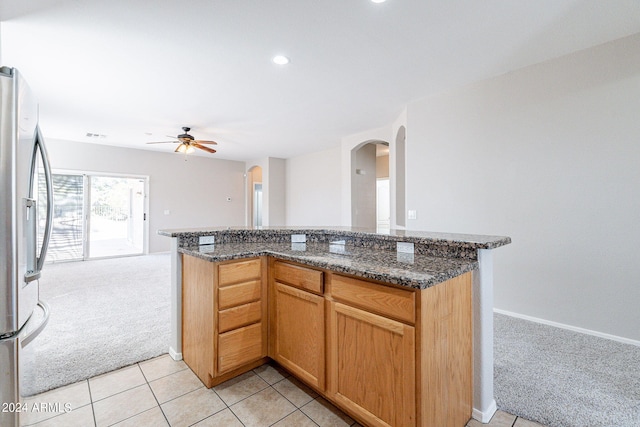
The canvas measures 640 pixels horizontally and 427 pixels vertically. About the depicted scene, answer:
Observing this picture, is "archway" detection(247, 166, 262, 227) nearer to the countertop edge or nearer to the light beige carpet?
the light beige carpet

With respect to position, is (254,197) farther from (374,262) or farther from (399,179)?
(374,262)

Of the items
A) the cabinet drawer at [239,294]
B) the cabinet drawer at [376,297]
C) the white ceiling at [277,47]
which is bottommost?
the cabinet drawer at [239,294]

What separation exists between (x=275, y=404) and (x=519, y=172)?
3.04 metres

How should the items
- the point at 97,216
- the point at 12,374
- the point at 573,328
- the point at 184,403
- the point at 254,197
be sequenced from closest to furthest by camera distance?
the point at 12,374, the point at 184,403, the point at 573,328, the point at 97,216, the point at 254,197

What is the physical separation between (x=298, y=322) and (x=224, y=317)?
0.48m

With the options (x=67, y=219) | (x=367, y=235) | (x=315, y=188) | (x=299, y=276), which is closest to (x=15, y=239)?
(x=299, y=276)

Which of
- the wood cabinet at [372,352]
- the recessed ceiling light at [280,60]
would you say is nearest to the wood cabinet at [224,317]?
Answer: the wood cabinet at [372,352]

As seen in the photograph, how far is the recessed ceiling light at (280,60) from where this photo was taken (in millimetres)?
2674

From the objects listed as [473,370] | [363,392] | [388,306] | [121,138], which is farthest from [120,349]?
[121,138]

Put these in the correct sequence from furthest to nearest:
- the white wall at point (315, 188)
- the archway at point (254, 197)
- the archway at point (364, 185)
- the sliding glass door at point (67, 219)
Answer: the archway at point (254, 197) < the white wall at point (315, 188) < the sliding glass door at point (67, 219) < the archway at point (364, 185)

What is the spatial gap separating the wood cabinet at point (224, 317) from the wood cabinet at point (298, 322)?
0.33 ft

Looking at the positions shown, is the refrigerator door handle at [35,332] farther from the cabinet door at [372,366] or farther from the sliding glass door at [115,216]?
the sliding glass door at [115,216]

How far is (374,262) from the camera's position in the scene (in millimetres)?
1518

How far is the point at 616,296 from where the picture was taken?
2.44 metres
